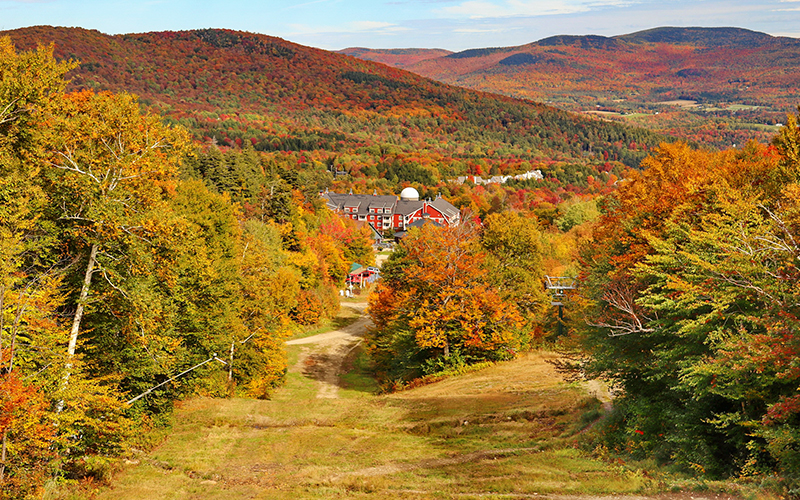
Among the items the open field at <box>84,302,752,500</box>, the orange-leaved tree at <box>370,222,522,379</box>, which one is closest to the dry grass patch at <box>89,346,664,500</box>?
the open field at <box>84,302,752,500</box>

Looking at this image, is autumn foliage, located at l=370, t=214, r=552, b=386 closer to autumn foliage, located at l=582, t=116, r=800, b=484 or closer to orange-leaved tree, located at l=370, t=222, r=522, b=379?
orange-leaved tree, located at l=370, t=222, r=522, b=379

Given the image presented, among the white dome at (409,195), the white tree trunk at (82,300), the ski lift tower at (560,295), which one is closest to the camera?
the white tree trunk at (82,300)

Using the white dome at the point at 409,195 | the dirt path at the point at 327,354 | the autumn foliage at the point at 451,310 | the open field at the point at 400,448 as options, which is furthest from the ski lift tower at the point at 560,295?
the white dome at the point at 409,195

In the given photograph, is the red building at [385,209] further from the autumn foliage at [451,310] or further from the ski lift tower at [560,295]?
the autumn foliage at [451,310]

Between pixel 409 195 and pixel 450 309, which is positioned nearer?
pixel 450 309

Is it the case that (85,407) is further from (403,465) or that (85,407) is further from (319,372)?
(319,372)

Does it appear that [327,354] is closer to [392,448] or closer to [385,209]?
[392,448]

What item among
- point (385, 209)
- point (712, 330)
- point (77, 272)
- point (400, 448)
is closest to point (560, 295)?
point (400, 448)
